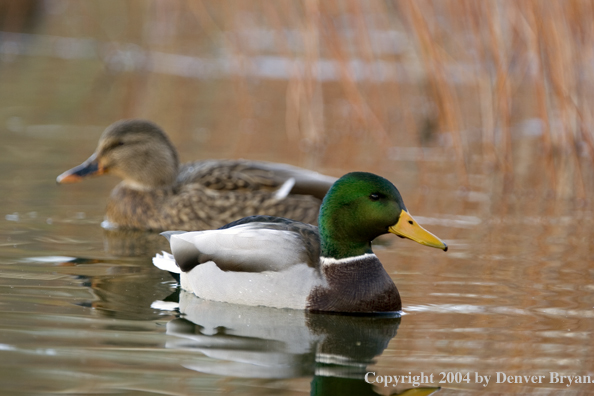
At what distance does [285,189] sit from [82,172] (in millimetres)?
1675

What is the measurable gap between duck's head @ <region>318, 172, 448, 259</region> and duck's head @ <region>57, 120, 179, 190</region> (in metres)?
2.97

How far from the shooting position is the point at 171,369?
4.12 metres

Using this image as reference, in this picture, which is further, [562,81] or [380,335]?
[562,81]

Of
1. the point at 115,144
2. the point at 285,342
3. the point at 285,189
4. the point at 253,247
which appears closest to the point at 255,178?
the point at 285,189

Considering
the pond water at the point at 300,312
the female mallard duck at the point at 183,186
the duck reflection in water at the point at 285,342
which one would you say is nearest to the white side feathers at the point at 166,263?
the pond water at the point at 300,312

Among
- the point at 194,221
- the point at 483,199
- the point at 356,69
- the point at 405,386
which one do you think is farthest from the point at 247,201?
the point at 356,69

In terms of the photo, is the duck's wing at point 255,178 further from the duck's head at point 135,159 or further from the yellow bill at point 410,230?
the yellow bill at point 410,230

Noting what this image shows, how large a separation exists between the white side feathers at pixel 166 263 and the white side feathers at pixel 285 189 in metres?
1.80

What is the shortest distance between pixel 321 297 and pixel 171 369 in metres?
1.24

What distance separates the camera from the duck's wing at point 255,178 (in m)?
7.58

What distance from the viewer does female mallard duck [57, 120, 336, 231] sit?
7531mm

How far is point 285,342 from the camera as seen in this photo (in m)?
4.66

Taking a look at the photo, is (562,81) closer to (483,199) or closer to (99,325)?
(483,199)

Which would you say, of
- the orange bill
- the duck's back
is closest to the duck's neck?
the duck's back
